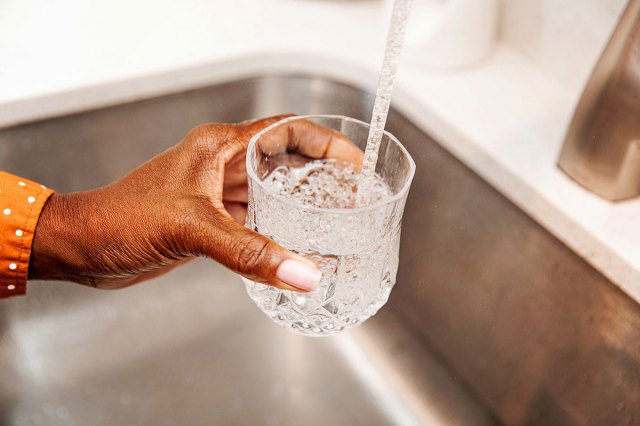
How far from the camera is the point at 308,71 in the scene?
719mm

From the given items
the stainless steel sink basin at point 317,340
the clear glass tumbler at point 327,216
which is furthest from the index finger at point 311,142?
the stainless steel sink basin at point 317,340

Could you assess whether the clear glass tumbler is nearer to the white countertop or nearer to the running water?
the running water

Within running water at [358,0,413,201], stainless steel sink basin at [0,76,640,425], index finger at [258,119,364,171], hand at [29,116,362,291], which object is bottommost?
stainless steel sink basin at [0,76,640,425]

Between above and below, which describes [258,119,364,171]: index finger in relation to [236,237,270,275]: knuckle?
above

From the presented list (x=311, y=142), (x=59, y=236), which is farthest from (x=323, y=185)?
(x=59, y=236)

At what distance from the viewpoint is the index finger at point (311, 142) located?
463 millimetres

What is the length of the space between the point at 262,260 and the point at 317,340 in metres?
0.36

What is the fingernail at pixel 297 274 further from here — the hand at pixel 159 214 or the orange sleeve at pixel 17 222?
the orange sleeve at pixel 17 222

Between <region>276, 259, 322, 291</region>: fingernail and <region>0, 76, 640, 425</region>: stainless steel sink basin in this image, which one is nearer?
<region>276, 259, 322, 291</region>: fingernail

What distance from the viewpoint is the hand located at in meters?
0.46

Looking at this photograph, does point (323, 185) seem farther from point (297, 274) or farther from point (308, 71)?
point (308, 71)

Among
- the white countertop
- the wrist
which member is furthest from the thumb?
the white countertop

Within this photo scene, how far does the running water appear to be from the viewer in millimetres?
384

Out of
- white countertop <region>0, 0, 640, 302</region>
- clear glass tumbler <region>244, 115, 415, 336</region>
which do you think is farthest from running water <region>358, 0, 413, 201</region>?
white countertop <region>0, 0, 640, 302</region>
